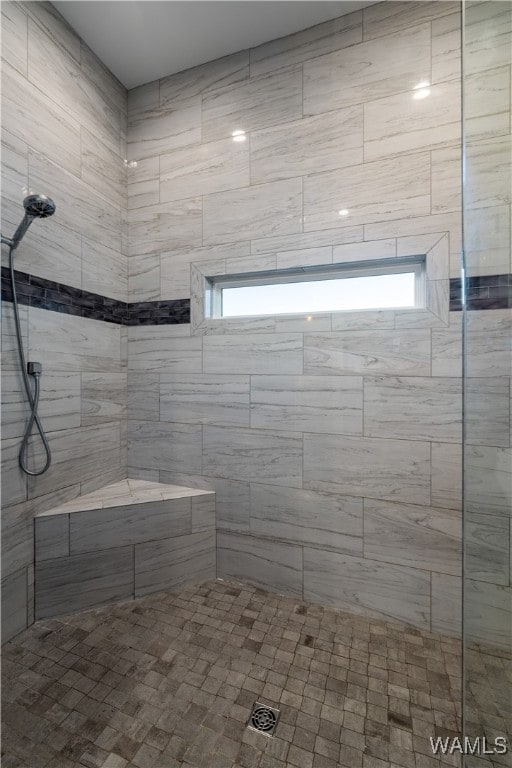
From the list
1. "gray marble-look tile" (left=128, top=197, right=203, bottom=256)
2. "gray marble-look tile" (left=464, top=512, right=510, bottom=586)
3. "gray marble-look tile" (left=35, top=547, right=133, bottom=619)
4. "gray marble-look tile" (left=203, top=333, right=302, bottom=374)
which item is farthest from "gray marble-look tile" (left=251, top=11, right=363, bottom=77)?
"gray marble-look tile" (left=35, top=547, right=133, bottom=619)

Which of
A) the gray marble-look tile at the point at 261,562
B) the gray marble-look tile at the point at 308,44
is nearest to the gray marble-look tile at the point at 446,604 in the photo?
the gray marble-look tile at the point at 261,562

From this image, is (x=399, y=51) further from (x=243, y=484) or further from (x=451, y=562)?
(x=451, y=562)

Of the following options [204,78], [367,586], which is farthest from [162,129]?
[367,586]

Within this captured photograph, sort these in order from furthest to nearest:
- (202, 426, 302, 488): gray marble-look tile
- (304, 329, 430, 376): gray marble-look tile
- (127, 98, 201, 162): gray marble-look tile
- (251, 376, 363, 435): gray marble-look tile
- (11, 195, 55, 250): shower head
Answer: (127, 98, 201, 162): gray marble-look tile → (202, 426, 302, 488): gray marble-look tile → (251, 376, 363, 435): gray marble-look tile → (304, 329, 430, 376): gray marble-look tile → (11, 195, 55, 250): shower head

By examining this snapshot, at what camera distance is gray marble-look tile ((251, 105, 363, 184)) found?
1.64m

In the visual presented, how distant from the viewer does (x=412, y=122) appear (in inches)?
60.7

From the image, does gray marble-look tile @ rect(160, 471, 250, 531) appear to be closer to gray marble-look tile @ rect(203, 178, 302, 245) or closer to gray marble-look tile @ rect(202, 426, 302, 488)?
gray marble-look tile @ rect(202, 426, 302, 488)

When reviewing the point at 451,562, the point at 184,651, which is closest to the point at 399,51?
the point at 451,562

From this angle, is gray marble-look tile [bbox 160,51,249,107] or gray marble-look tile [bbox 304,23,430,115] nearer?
gray marble-look tile [bbox 304,23,430,115]

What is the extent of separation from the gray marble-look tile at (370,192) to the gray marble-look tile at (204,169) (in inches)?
16.6

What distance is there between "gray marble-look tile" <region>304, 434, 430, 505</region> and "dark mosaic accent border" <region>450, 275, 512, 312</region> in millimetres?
758

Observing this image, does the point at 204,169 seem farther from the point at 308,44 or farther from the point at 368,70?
the point at 368,70

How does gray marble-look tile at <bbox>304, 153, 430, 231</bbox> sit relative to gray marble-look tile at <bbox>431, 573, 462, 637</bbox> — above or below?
above

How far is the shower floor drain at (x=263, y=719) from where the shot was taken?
1060mm
